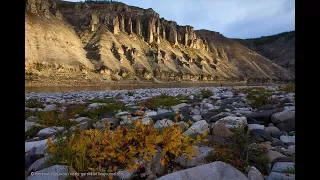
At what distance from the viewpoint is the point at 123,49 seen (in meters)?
91.7

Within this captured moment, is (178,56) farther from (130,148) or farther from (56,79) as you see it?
(130,148)

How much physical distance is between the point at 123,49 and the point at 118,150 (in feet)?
302

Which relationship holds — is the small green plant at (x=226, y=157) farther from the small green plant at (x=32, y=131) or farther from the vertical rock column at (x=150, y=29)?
the vertical rock column at (x=150, y=29)

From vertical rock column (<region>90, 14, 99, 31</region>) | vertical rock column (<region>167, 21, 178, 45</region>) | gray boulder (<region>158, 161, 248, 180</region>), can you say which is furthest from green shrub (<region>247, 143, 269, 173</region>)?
vertical rock column (<region>167, 21, 178, 45</region>)

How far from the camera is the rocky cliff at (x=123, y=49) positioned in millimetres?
66750

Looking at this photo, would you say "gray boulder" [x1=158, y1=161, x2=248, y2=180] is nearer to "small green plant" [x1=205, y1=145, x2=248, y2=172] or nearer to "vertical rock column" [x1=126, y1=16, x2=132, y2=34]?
"small green plant" [x1=205, y1=145, x2=248, y2=172]

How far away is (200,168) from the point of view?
87.3 inches

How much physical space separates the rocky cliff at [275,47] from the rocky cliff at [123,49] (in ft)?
45.0

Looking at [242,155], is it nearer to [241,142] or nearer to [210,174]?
→ [241,142]

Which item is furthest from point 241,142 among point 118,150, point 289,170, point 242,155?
point 118,150

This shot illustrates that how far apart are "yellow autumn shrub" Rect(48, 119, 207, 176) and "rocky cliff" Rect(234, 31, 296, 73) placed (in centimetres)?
14692

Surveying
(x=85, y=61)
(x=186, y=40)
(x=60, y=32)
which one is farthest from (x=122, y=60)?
(x=186, y=40)

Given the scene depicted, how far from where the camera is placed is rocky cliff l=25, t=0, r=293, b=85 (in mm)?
66750
